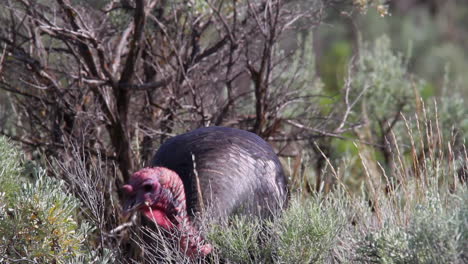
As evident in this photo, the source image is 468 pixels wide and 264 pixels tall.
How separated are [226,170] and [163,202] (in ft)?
1.64

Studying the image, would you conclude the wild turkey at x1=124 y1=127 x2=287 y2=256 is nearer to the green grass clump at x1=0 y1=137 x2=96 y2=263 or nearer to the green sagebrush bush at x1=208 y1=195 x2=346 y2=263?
the green sagebrush bush at x1=208 y1=195 x2=346 y2=263

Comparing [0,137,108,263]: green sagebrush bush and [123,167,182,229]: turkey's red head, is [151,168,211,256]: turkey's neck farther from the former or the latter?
[0,137,108,263]: green sagebrush bush

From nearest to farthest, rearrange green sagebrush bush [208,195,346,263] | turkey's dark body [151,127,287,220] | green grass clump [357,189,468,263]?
1. green grass clump [357,189,468,263]
2. green sagebrush bush [208,195,346,263]
3. turkey's dark body [151,127,287,220]

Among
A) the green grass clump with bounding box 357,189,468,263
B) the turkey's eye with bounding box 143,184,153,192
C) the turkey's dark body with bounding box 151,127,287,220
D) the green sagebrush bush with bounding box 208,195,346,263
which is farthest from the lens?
the turkey's dark body with bounding box 151,127,287,220

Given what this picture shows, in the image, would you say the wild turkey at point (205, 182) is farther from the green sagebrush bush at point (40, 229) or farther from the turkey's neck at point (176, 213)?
the green sagebrush bush at point (40, 229)

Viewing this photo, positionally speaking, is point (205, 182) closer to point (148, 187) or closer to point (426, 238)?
point (148, 187)

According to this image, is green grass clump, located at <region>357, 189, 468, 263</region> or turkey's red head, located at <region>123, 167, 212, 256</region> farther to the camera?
turkey's red head, located at <region>123, 167, 212, 256</region>

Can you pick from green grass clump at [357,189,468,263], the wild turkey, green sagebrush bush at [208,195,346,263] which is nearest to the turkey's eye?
the wild turkey

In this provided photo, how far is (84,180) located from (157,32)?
2345 millimetres

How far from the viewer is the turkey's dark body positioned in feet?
15.4

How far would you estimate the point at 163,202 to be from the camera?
451 centimetres

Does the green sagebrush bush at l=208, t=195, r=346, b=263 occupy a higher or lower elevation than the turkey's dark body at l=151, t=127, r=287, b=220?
lower

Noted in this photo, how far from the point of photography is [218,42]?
661 cm

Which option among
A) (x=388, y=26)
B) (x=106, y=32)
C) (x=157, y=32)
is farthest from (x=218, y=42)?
(x=388, y=26)
